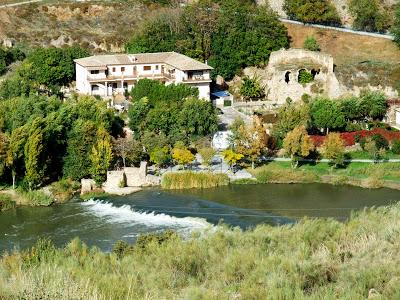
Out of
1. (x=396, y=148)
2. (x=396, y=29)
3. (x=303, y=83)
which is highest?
(x=396, y=29)

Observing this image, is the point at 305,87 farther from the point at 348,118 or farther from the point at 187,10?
the point at 187,10

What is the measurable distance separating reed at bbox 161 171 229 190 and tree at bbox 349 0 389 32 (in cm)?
1962

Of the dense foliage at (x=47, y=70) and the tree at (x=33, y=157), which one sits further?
the dense foliage at (x=47, y=70)

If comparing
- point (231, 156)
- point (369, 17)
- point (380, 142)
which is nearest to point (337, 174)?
point (380, 142)

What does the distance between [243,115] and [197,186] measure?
888cm

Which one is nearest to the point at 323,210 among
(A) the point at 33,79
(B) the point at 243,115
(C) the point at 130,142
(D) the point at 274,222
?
(D) the point at 274,222

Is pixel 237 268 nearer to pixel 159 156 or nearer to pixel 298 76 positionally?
pixel 159 156

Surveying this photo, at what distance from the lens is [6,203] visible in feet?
92.7

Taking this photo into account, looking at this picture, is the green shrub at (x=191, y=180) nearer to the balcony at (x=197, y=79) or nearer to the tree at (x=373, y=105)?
the tree at (x=373, y=105)

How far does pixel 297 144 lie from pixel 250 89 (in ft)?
30.7

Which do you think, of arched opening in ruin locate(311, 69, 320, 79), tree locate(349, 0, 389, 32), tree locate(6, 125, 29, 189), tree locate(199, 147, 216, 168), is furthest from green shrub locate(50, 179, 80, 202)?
tree locate(349, 0, 389, 32)

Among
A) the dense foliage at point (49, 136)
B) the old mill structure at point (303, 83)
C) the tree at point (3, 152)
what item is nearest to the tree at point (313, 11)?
the old mill structure at point (303, 83)

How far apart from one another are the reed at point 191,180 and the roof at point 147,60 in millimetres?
9969

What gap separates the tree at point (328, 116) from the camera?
113 ft
